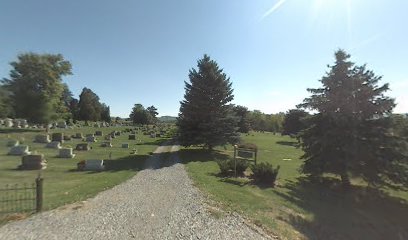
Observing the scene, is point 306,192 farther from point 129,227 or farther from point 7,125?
point 7,125

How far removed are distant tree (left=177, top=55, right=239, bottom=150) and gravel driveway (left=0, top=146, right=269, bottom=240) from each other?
2164 cm

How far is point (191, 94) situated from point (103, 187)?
77.3 ft

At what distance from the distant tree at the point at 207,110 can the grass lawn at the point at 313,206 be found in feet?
39.2

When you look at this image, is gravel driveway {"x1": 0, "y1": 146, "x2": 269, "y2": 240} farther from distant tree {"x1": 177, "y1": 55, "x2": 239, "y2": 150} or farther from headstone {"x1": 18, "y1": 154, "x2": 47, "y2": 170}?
distant tree {"x1": 177, "y1": 55, "x2": 239, "y2": 150}

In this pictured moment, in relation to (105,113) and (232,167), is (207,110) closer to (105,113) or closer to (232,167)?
(232,167)

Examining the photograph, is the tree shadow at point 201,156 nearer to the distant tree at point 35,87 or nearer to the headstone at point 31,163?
the headstone at point 31,163

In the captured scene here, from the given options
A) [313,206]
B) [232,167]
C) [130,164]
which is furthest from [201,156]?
[313,206]

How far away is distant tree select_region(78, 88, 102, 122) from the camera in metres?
101

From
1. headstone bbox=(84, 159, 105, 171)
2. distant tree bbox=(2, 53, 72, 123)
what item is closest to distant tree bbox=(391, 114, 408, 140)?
headstone bbox=(84, 159, 105, 171)

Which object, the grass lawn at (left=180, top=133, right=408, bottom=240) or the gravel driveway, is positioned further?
the grass lawn at (left=180, top=133, right=408, bottom=240)

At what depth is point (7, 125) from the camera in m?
61.5

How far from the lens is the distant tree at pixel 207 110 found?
128 ft

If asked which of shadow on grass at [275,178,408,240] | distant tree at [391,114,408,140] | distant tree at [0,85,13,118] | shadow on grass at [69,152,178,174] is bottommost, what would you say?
shadow on grass at [275,178,408,240]

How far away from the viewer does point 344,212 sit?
1953 centimetres
